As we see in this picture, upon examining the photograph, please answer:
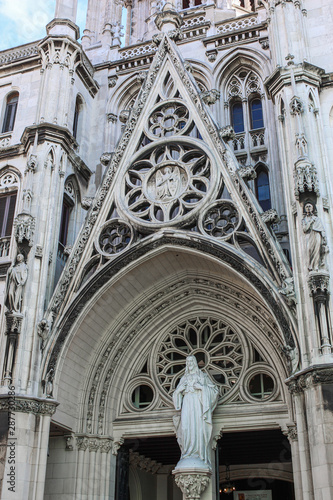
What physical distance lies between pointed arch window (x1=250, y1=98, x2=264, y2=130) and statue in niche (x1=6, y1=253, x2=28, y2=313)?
822cm

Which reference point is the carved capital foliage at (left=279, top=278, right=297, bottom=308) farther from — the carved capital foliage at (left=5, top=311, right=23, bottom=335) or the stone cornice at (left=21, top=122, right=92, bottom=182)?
the stone cornice at (left=21, top=122, right=92, bottom=182)

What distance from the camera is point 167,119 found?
1689cm

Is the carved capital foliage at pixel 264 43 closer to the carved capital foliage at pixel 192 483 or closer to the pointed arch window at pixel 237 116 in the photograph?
the pointed arch window at pixel 237 116

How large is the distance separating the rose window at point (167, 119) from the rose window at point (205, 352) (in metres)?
5.19

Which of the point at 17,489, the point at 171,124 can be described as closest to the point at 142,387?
A: the point at 17,489

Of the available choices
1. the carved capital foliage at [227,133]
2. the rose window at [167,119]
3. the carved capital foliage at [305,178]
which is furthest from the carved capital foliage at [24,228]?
the carved capital foliage at [305,178]

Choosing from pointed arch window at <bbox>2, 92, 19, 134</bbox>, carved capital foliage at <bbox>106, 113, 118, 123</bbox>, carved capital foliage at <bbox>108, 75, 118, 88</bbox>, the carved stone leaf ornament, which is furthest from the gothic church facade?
carved capital foliage at <bbox>108, 75, 118, 88</bbox>

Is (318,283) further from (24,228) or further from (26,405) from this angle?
(24,228)

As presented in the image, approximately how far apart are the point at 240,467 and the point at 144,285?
731 cm

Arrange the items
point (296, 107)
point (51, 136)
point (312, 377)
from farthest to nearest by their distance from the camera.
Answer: point (51, 136) < point (296, 107) < point (312, 377)

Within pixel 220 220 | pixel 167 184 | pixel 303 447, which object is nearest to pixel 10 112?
pixel 167 184

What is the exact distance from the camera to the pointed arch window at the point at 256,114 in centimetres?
1834

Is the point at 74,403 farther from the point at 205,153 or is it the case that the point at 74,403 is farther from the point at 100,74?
the point at 100,74

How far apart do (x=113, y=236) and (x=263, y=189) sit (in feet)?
15.5
